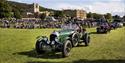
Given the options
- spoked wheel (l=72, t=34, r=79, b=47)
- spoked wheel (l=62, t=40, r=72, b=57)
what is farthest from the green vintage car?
spoked wheel (l=72, t=34, r=79, b=47)

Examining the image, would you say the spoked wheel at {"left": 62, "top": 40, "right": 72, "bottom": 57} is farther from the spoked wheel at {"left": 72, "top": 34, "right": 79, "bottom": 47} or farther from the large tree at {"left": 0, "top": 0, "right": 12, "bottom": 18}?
the large tree at {"left": 0, "top": 0, "right": 12, "bottom": 18}

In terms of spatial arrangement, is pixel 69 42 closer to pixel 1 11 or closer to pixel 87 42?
pixel 87 42

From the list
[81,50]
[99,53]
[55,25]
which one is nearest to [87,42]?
[81,50]

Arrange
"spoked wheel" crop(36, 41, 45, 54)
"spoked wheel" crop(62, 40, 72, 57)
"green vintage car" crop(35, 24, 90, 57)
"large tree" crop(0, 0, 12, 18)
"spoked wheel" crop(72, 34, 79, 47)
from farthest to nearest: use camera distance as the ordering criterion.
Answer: "large tree" crop(0, 0, 12, 18), "spoked wheel" crop(72, 34, 79, 47), "spoked wheel" crop(36, 41, 45, 54), "green vintage car" crop(35, 24, 90, 57), "spoked wheel" crop(62, 40, 72, 57)

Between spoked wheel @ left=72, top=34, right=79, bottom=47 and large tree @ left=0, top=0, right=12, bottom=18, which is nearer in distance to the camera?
spoked wheel @ left=72, top=34, right=79, bottom=47

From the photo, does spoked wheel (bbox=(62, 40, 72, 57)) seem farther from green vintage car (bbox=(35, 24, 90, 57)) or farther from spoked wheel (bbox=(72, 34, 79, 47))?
spoked wheel (bbox=(72, 34, 79, 47))

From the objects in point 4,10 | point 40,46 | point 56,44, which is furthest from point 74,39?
point 4,10

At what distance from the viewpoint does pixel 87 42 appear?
66.9 ft

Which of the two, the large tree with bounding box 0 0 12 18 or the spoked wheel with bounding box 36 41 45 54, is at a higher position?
the spoked wheel with bounding box 36 41 45 54

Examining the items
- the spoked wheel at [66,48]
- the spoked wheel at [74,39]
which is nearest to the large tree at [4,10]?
the spoked wheel at [74,39]

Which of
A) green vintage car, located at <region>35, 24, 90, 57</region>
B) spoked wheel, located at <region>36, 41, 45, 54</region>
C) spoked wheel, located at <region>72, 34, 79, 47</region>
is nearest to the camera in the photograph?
green vintage car, located at <region>35, 24, 90, 57</region>

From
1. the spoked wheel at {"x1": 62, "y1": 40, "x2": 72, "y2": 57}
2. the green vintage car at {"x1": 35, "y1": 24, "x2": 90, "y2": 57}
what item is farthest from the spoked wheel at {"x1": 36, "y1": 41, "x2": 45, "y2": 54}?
the spoked wheel at {"x1": 62, "y1": 40, "x2": 72, "y2": 57}

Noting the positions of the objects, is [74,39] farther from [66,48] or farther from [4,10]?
[4,10]

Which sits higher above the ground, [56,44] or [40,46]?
[56,44]
